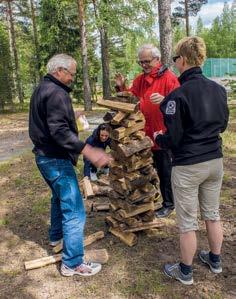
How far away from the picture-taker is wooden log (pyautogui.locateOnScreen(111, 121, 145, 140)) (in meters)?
4.24

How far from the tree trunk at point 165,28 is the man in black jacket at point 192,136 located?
18.7 feet

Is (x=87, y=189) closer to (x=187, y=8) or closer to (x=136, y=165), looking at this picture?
(x=136, y=165)

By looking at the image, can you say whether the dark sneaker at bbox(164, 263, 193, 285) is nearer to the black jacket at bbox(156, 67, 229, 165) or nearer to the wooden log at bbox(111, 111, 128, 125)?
the black jacket at bbox(156, 67, 229, 165)

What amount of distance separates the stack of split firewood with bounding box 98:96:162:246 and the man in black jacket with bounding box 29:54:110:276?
66 centimetres

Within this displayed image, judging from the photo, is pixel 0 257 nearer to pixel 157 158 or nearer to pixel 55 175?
pixel 55 175

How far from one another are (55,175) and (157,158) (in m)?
1.67

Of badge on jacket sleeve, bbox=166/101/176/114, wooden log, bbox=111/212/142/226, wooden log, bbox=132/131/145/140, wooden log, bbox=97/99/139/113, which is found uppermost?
badge on jacket sleeve, bbox=166/101/176/114

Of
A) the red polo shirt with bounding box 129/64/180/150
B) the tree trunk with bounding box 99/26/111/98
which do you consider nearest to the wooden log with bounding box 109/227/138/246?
the red polo shirt with bounding box 129/64/180/150

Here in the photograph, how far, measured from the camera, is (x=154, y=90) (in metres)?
4.72

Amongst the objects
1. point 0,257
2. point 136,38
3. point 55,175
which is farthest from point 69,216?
point 136,38

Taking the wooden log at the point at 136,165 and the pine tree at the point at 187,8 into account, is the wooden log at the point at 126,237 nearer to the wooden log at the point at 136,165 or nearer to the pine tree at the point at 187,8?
the wooden log at the point at 136,165

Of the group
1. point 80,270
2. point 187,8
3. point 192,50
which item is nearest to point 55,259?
point 80,270

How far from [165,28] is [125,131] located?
5117 mm

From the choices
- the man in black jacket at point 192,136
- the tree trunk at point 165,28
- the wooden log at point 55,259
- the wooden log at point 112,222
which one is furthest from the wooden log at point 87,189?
the tree trunk at point 165,28
